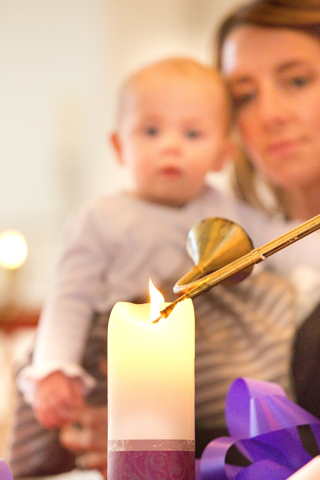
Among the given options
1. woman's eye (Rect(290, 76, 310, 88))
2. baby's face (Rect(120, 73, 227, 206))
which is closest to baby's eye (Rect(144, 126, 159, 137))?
baby's face (Rect(120, 73, 227, 206))

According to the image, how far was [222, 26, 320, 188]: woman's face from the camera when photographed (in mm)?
896

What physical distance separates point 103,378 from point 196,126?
1.53ft

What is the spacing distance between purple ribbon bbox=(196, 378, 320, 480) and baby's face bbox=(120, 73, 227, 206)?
1.76 feet

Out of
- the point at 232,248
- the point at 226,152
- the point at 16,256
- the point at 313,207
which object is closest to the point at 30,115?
the point at 16,256

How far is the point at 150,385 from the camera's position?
0.40m

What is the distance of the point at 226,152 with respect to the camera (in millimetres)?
1033

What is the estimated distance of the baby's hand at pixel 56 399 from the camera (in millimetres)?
805

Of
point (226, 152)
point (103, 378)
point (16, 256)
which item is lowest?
point (103, 378)

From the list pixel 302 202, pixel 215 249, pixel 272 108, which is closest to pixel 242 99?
pixel 272 108

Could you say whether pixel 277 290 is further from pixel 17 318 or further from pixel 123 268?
pixel 17 318

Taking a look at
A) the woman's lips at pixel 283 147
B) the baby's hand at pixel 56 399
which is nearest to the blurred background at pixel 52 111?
the woman's lips at pixel 283 147

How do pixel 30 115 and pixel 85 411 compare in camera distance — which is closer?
pixel 85 411

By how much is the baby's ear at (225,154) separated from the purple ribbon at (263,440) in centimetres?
59

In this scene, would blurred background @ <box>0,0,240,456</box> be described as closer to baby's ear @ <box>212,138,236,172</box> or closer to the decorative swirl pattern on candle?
baby's ear @ <box>212,138,236,172</box>
